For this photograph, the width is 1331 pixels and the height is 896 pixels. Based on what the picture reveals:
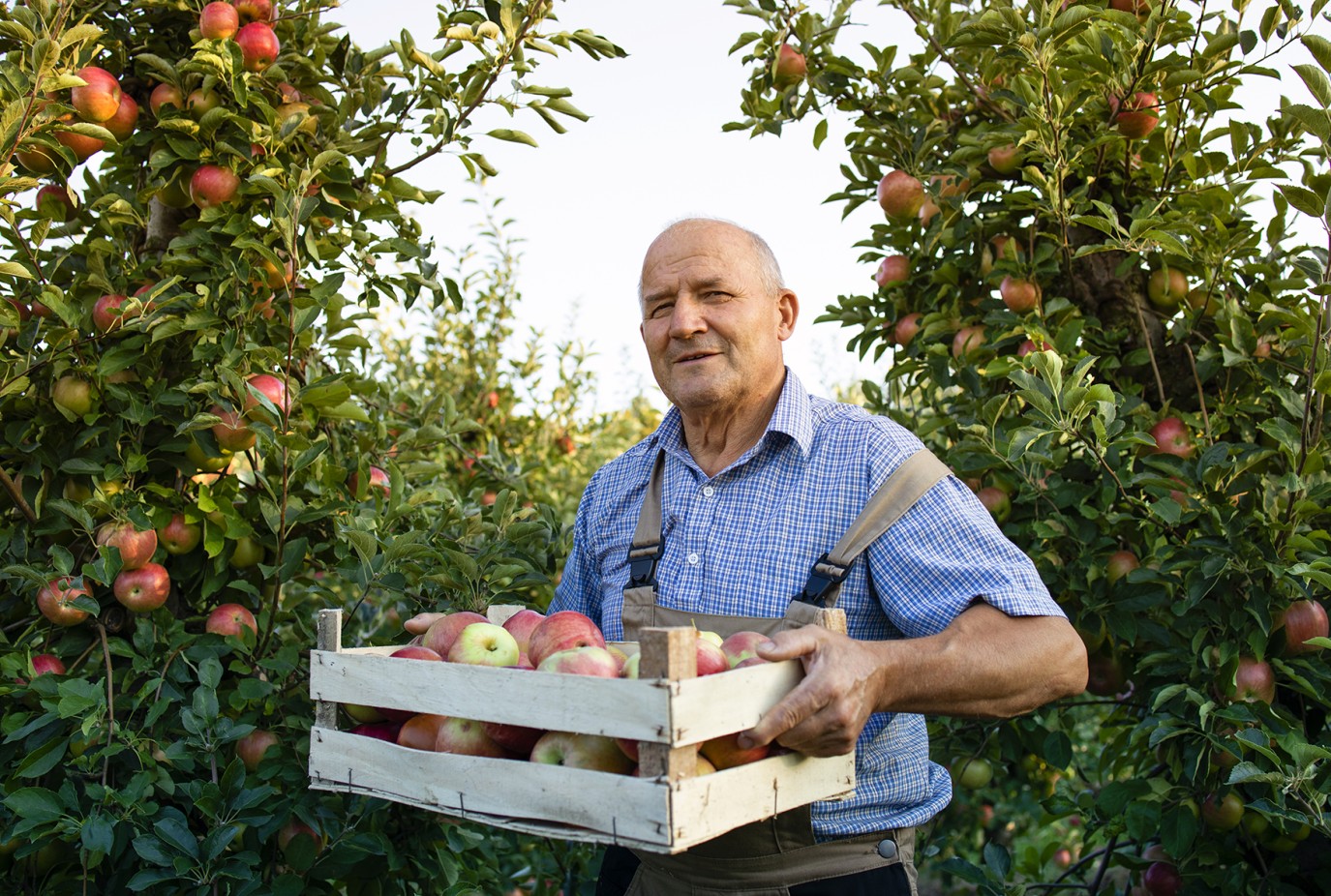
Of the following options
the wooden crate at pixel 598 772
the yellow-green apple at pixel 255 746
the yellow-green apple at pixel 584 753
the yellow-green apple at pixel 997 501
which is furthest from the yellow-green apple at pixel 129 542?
the yellow-green apple at pixel 997 501

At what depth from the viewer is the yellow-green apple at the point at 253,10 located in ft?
7.69

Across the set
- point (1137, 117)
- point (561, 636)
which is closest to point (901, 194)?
point (1137, 117)

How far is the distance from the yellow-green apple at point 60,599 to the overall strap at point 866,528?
1328 millimetres

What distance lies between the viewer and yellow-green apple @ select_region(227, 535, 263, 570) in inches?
90.0

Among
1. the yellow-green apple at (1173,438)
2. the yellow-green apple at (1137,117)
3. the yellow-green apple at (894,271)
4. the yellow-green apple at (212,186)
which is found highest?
the yellow-green apple at (1137,117)

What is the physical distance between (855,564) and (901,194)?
129cm

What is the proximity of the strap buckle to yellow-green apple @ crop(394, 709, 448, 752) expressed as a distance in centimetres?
56

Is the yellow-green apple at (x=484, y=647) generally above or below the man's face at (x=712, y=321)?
below

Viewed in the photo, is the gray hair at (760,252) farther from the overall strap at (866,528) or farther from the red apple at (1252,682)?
the red apple at (1252,682)

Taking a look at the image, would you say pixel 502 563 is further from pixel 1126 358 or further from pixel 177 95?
pixel 1126 358

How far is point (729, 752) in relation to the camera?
1.34m

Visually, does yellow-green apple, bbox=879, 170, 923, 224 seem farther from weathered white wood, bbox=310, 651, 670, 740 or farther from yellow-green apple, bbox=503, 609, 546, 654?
weathered white wood, bbox=310, 651, 670, 740

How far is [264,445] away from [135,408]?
268 millimetres

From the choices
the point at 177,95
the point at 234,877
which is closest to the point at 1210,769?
the point at 234,877
